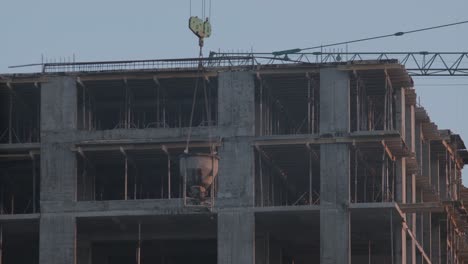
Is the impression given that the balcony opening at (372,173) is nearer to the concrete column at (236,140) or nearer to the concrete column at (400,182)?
the concrete column at (400,182)

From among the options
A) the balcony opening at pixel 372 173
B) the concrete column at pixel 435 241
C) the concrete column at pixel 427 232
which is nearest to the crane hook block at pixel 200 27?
the balcony opening at pixel 372 173

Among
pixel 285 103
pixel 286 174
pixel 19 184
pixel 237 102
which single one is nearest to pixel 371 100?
pixel 285 103

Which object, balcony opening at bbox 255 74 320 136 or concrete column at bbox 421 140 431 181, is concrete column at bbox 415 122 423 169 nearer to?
concrete column at bbox 421 140 431 181

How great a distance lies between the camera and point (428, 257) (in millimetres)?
94625

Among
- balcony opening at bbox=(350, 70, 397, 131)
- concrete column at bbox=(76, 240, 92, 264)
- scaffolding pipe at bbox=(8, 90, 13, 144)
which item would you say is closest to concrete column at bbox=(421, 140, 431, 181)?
balcony opening at bbox=(350, 70, 397, 131)

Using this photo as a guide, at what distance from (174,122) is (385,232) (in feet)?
46.7

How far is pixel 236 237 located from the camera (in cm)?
7775

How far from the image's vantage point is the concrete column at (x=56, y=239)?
78.8 meters

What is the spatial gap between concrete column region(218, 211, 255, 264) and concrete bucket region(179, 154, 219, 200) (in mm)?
27397

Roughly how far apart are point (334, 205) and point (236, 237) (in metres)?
5.66

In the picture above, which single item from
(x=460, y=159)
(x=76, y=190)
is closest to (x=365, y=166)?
(x=76, y=190)

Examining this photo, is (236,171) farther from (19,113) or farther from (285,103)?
(19,113)

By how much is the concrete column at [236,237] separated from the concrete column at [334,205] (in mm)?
3900

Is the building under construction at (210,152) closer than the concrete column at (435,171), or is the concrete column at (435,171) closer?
the building under construction at (210,152)
